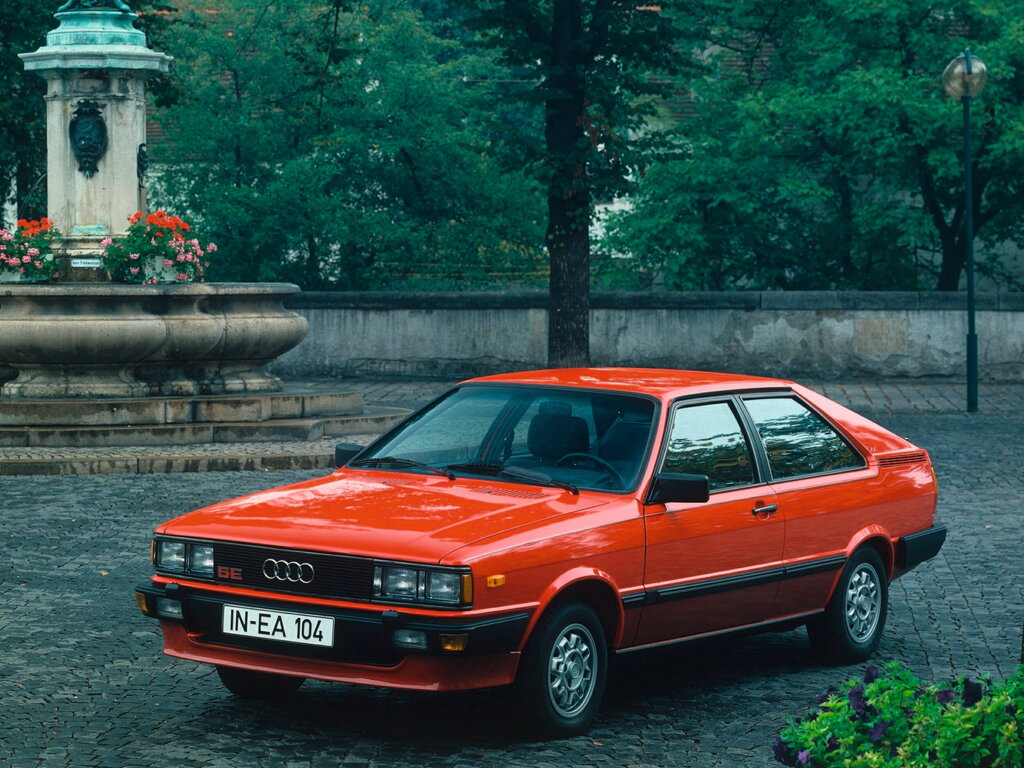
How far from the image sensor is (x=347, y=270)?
28781 mm

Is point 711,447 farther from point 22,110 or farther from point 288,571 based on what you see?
point 22,110

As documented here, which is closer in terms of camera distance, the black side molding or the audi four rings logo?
the audi four rings logo

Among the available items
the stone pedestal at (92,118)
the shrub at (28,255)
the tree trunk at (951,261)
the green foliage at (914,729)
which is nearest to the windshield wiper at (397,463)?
the green foliage at (914,729)

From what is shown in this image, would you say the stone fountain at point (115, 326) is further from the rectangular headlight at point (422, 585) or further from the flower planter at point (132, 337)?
the rectangular headlight at point (422, 585)

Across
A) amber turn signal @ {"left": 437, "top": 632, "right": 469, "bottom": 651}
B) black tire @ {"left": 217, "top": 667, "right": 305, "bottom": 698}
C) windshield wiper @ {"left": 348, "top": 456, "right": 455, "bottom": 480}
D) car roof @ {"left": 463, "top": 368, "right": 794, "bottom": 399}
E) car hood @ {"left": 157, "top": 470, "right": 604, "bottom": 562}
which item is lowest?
black tire @ {"left": 217, "top": 667, "right": 305, "bottom": 698}

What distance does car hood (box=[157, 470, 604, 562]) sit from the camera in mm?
6191

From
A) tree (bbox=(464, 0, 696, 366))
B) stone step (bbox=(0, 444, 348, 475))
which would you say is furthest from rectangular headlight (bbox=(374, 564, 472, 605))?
tree (bbox=(464, 0, 696, 366))

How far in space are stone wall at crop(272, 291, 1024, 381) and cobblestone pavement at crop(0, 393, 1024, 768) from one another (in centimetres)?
1447

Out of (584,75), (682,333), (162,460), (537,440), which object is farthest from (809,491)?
(682,333)

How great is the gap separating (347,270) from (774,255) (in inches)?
270

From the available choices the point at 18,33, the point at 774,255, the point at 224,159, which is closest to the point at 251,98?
the point at 224,159

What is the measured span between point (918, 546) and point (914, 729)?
4.17 metres

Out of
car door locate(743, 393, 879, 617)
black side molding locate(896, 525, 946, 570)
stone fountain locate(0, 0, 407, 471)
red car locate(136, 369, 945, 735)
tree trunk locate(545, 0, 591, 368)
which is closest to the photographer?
red car locate(136, 369, 945, 735)

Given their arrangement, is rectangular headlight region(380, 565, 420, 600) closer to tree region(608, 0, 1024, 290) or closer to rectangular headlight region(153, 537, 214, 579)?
rectangular headlight region(153, 537, 214, 579)
